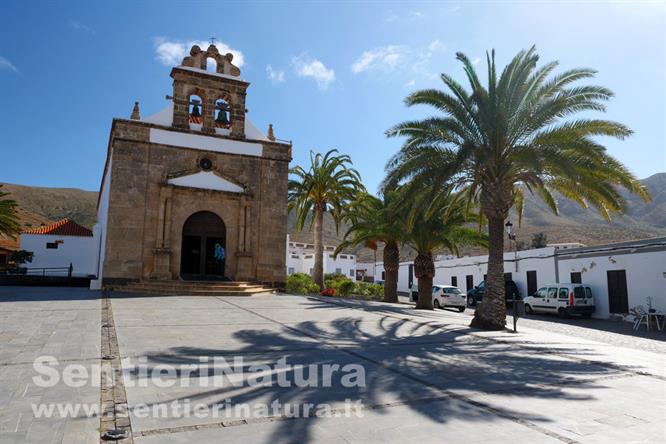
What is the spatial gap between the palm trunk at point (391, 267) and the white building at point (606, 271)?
25.6ft

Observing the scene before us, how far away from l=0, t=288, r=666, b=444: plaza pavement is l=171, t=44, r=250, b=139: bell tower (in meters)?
11.6

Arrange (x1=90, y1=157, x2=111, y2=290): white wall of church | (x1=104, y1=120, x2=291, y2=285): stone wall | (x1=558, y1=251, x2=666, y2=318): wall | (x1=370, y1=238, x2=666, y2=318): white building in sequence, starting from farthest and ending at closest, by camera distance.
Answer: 1. (x1=90, y1=157, x2=111, y2=290): white wall of church
2. (x1=104, y1=120, x2=291, y2=285): stone wall
3. (x1=370, y1=238, x2=666, y2=318): white building
4. (x1=558, y1=251, x2=666, y2=318): wall

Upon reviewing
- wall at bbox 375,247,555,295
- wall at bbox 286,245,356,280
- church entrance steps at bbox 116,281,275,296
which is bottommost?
church entrance steps at bbox 116,281,275,296

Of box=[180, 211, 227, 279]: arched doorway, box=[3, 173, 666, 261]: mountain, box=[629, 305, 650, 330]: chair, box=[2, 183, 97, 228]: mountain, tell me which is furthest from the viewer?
box=[2, 183, 97, 228]: mountain

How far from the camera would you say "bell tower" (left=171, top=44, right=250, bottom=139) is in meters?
20.4

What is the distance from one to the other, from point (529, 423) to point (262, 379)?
2.83m

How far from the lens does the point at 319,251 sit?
2644cm

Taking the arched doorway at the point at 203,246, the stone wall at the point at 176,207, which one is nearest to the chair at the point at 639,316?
the stone wall at the point at 176,207

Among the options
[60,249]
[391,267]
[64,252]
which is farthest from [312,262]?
[391,267]

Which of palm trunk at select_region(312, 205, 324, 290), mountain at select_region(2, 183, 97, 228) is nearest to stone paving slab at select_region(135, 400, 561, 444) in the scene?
palm trunk at select_region(312, 205, 324, 290)

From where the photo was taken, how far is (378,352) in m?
7.51

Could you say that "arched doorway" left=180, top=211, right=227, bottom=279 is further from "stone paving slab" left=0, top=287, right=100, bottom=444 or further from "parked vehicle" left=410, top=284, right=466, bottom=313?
"parked vehicle" left=410, top=284, right=466, bottom=313

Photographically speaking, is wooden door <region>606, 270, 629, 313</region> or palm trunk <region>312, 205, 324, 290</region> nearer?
wooden door <region>606, 270, 629, 313</region>

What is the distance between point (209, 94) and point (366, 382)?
1815 cm
